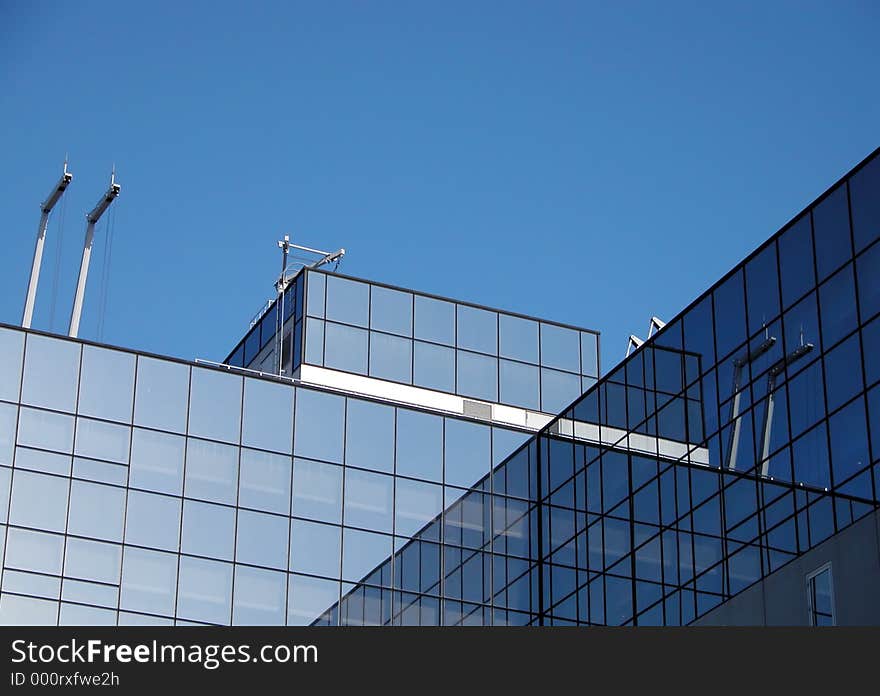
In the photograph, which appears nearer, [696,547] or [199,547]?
[696,547]

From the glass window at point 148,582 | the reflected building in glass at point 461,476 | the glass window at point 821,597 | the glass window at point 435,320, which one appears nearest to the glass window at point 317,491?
the reflected building in glass at point 461,476

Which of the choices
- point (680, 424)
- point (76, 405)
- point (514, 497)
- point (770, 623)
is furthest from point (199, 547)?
point (770, 623)

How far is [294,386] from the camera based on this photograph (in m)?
61.8

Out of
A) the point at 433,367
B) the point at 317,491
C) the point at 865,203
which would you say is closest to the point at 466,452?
the point at 317,491

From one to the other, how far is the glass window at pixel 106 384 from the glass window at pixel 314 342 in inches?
436

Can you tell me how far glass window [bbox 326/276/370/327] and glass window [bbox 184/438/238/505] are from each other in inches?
481

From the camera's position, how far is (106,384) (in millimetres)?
58094

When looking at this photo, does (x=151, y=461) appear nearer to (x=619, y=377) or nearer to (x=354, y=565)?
(x=354, y=565)

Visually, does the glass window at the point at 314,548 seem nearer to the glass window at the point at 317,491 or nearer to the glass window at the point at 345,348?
the glass window at the point at 317,491

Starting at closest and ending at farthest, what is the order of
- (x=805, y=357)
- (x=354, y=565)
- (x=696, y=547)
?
1. (x=805, y=357)
2. (x=696, y=547)
3. (x=354, y=565)

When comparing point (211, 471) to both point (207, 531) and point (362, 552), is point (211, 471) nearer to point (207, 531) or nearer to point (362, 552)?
point (207, 531)

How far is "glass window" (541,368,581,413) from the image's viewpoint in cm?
7288

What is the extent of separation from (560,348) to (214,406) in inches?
783

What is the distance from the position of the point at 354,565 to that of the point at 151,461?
7766mm
